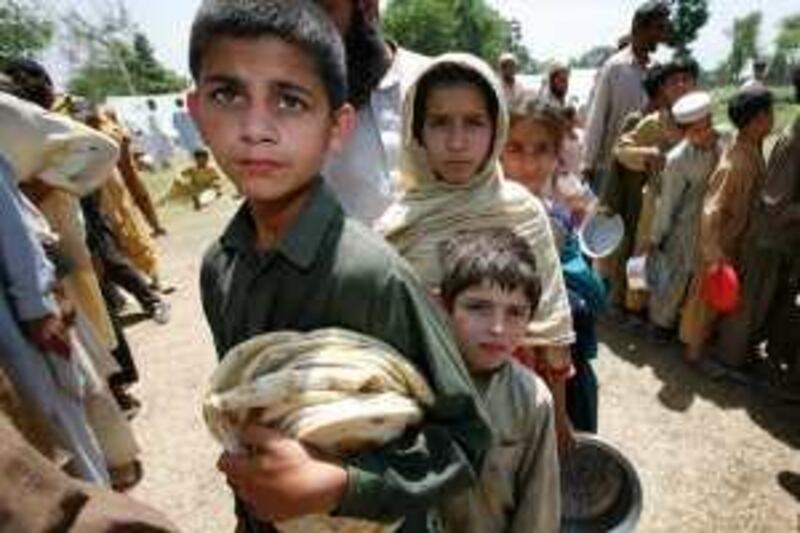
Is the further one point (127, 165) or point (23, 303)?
point (127, 165)

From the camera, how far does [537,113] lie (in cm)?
282

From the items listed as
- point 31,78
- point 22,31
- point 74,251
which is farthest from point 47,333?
point 22,31

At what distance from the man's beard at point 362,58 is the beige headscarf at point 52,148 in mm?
1619

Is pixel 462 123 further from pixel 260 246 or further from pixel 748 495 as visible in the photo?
pixel 748 495

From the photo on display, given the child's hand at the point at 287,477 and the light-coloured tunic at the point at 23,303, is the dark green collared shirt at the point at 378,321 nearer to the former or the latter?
the child's hand at the point at 287,477

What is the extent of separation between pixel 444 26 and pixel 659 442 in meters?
78.5

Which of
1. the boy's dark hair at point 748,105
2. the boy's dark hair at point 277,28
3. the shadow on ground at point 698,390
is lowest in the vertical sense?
the shadow on ground at point 698,390

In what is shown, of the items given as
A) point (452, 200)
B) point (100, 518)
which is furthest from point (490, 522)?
point (100, 518)

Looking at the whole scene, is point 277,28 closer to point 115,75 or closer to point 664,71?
point 664,71

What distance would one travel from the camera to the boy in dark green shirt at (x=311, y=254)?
1280 millimetres

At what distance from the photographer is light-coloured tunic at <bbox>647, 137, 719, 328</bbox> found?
557 centimetres

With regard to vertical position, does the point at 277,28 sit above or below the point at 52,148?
above

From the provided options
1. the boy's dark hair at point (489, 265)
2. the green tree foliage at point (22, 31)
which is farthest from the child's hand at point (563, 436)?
the green tree foliage at point (22, 31)

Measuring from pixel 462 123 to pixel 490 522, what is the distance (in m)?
0.98
